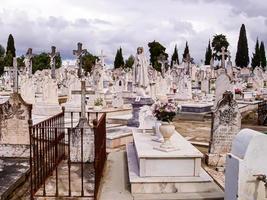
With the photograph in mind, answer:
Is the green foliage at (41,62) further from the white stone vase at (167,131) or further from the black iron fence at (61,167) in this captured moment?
the white stone vase at (167,131)

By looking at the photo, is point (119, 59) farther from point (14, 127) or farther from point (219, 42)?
point (14, 127)

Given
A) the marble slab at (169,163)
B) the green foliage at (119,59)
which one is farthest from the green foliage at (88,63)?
the marble slab at (169,163)

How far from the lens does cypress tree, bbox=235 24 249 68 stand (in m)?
69.3

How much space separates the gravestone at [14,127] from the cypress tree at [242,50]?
65913 millimetres

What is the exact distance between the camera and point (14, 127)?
839 cm

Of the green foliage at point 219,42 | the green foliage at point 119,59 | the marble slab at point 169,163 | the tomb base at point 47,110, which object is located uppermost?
the green foliage at point 219,42

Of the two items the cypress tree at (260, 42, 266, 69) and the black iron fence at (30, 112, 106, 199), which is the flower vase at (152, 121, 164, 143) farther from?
the cypress tree at (260, 42, 266, 69)

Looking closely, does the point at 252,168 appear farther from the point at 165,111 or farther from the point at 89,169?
the point at 89,169

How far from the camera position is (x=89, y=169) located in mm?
7570

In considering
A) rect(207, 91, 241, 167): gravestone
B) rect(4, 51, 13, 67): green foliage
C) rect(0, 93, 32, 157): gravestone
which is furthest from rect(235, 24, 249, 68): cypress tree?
rect(0, 93, 32, 157): gravestone

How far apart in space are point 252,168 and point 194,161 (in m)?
1.89

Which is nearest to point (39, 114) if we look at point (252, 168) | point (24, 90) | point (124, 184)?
point (24, 90)

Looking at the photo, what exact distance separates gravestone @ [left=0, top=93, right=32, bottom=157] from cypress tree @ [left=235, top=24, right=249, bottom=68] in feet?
216

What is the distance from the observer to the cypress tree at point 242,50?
69.3m
